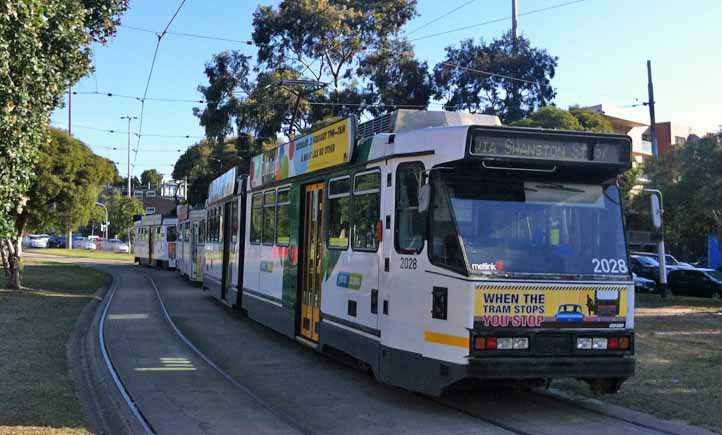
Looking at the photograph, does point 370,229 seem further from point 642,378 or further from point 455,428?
point 642,378

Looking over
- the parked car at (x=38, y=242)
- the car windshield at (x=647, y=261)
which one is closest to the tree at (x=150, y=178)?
the parked car at (x=38, y=242)

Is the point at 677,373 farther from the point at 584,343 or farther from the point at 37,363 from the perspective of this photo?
the point at 37,363

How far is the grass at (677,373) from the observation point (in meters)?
8.10

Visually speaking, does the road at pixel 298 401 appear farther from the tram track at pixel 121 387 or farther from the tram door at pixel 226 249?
the tram door at pixel 226 249

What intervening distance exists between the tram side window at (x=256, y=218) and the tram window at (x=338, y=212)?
408 cm

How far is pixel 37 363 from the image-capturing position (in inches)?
411

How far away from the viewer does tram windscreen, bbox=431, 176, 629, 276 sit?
7375 mm

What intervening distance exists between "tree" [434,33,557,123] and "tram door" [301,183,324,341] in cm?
2940

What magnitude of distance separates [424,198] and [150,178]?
124188mm

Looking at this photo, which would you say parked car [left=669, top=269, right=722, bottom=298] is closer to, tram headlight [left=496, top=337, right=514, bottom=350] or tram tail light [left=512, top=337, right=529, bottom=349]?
tram tail light [left=512, top=337, right=529, bottom=349]

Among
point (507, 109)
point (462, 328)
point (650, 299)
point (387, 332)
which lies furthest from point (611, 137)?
point (507, 109)

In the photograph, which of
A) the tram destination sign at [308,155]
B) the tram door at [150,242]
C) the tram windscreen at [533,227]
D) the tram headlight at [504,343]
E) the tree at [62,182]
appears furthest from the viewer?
the tram door at [150,242]

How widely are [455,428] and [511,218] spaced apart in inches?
87.7

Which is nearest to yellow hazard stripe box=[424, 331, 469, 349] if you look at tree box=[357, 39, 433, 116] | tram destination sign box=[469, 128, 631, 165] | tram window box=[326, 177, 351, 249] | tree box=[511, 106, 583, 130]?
tram destination sign box=[469, 128, 631, 165]
